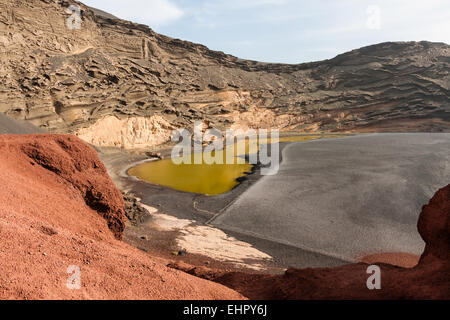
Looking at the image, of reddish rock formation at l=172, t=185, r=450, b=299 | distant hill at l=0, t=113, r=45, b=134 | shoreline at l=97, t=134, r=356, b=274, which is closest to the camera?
reddish rock formation at l=172, t=185, r=450, b=299

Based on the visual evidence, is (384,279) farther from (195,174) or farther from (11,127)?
(11,127)

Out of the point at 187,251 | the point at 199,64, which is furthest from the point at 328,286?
the point at 199,64

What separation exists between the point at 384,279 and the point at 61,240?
4729 mm

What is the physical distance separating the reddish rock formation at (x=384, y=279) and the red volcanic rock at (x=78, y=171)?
115 inches

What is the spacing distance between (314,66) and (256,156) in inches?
1711

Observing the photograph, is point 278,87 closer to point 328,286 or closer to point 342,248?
point 342,248

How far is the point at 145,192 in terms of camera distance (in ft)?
64.2

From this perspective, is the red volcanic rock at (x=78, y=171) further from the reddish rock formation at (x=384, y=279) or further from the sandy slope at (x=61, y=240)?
the reddish rock formation at (x=384, y=279)

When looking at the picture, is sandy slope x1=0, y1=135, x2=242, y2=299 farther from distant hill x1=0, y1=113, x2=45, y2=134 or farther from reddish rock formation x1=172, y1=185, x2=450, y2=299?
distant hill x1=0, y1=113, x2=45, y2=134

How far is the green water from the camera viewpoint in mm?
20989

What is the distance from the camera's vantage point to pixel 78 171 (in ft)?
24.6

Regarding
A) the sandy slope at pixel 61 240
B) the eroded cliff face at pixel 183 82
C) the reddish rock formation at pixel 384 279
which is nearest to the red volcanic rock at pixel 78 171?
the sandy slope at pixel 61 240

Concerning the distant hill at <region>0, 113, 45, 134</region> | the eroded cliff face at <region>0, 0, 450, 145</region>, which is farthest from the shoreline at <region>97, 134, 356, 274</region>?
the eroded cliff face at <region>0, 0, 450, 145</region>

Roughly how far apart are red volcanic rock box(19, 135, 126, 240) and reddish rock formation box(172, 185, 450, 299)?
293cm
